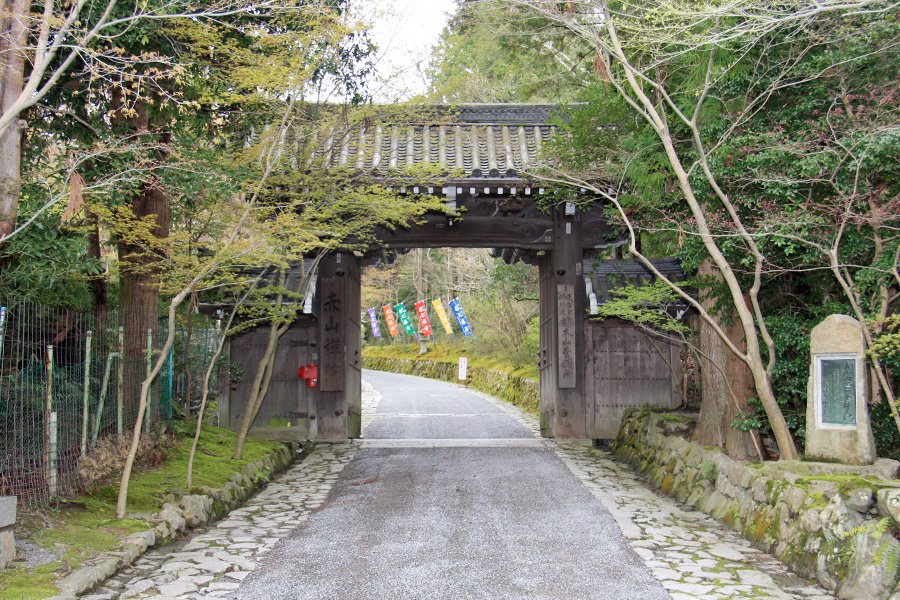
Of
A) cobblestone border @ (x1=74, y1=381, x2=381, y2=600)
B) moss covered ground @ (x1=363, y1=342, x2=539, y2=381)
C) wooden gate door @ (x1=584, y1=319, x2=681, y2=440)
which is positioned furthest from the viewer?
moss covered ground @ (x1=363, y1=342, x2=539, y2=381)

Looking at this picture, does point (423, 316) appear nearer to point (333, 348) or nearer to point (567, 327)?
point (333, 348)

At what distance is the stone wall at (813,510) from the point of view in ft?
15.6

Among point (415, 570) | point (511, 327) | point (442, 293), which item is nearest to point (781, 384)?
point (415, 570)

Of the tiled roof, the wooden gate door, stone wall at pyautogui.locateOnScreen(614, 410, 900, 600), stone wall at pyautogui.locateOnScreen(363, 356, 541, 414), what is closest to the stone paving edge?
the tiled roof

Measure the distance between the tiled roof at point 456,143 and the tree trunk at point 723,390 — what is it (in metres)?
3.64

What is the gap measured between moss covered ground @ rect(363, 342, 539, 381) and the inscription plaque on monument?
1357 centimetres

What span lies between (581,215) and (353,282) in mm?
4534

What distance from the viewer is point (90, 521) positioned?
6078mm

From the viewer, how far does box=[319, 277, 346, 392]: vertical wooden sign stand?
12.3 metres

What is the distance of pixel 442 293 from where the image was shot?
3928cm

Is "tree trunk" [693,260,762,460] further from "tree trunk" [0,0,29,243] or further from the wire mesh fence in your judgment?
"tree trunk" [0,0,29,243]

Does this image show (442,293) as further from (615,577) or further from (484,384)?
(615,577)

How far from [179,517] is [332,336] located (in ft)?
19.8

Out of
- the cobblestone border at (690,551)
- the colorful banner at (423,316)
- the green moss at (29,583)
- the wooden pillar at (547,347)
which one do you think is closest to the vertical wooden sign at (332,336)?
the wooden pillar at (547,347)
